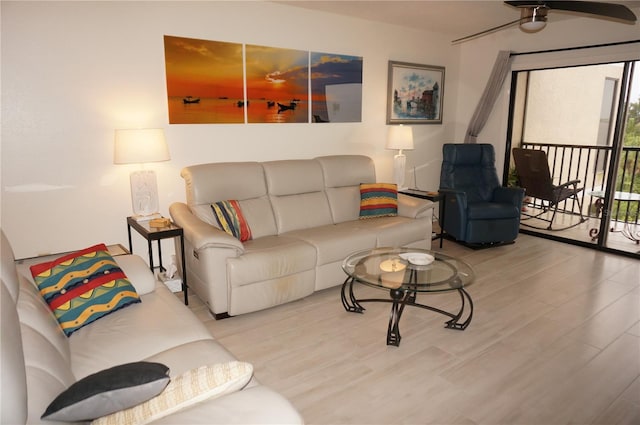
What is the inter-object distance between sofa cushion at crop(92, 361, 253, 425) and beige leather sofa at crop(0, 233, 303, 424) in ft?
0.08

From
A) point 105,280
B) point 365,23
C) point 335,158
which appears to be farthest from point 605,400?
point 365,23

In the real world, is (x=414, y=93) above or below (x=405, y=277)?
above

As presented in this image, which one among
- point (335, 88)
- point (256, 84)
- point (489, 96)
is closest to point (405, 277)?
point (256, 84)

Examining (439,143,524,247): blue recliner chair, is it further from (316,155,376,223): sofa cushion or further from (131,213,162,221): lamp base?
(131,213,162,221): lamp base

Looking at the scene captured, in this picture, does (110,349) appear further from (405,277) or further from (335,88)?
(335,88)

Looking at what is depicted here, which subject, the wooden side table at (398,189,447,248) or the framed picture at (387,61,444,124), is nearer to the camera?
the wooden side table at (398,189,447,248)

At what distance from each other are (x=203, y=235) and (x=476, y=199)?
Result: 348 cm

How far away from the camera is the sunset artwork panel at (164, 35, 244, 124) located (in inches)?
138

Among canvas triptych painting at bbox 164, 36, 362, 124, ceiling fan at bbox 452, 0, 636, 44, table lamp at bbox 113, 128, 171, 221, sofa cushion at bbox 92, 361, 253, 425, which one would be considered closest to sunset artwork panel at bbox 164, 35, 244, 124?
canvas triptych painting at bbox 164, 36, 362, 124

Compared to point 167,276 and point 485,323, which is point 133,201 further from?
point 485,323

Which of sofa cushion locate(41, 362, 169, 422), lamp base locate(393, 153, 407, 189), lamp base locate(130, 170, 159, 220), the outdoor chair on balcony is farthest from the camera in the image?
the outdoor chair on balcony

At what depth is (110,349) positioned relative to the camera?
1829 mm

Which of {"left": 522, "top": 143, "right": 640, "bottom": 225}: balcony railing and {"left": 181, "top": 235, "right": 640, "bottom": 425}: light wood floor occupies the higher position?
{"left": 522, "top": 143, "right": 640, "bottom": 225}: balcony railing

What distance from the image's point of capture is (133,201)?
3297mm
